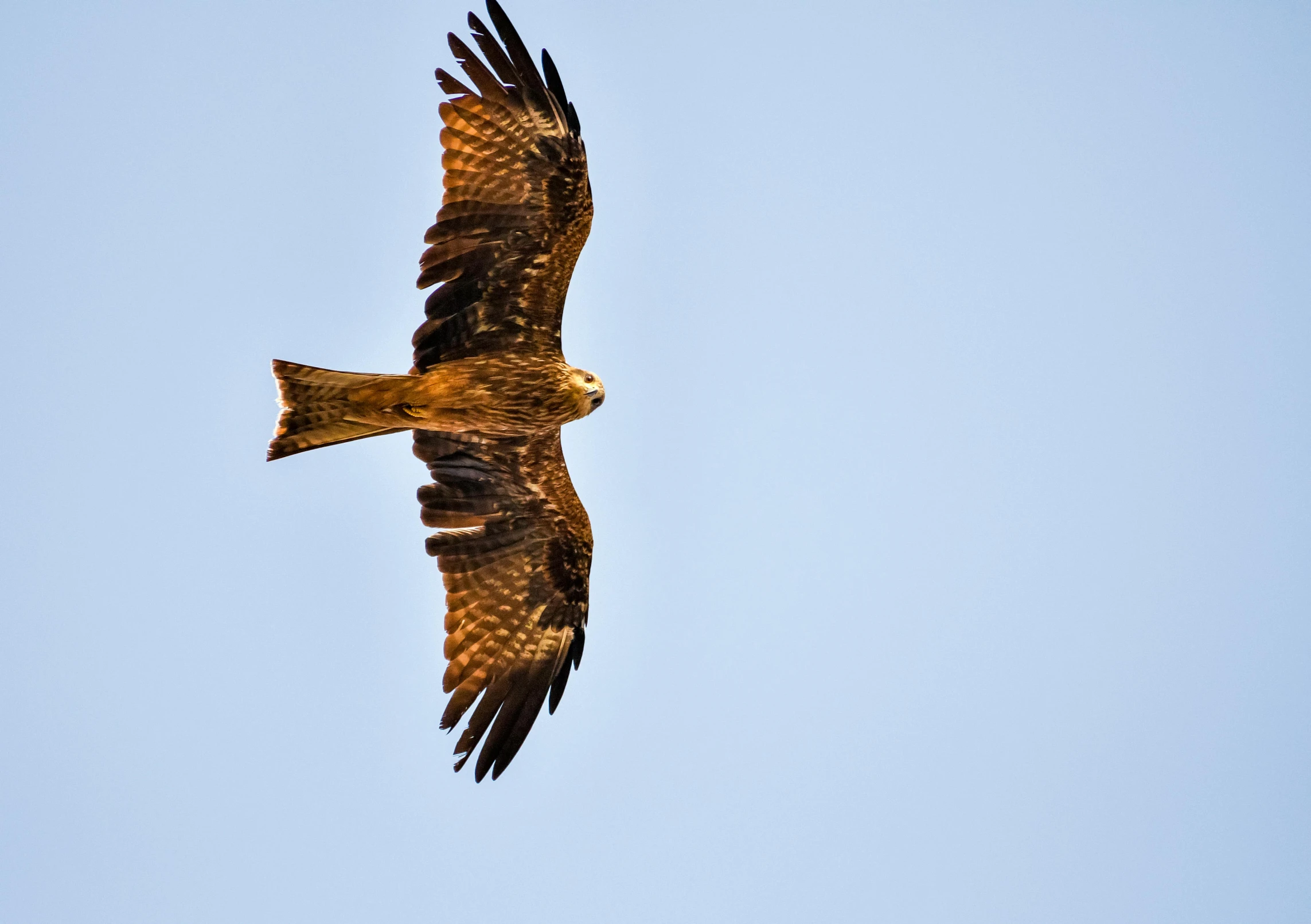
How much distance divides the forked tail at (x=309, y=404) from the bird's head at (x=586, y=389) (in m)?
1.64

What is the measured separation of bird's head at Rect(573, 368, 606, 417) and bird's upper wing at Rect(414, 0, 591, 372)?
1.65ft

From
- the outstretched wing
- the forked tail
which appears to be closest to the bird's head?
the outstretched wing

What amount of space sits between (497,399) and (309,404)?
1454 millimetres

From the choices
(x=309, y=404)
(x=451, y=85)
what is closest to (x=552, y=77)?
(x=451, y=85)

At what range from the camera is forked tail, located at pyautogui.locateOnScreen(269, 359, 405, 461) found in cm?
1037

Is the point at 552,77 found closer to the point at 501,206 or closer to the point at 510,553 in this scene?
the point at 501,206

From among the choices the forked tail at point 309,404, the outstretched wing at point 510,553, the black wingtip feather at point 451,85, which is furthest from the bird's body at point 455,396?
the black wingtip feather at point 451,85

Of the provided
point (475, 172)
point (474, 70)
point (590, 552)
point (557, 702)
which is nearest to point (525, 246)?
point (475, 172)

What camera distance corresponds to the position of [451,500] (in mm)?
12016

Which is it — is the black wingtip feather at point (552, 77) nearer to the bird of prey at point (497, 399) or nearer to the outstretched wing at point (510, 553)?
the bird of prey at point (497, 399)

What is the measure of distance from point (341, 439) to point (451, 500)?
158 centimetres

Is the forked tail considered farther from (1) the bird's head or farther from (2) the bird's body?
(1) the bird's head

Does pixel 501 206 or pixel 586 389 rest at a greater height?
pixel 501 206

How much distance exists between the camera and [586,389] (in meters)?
11.2
